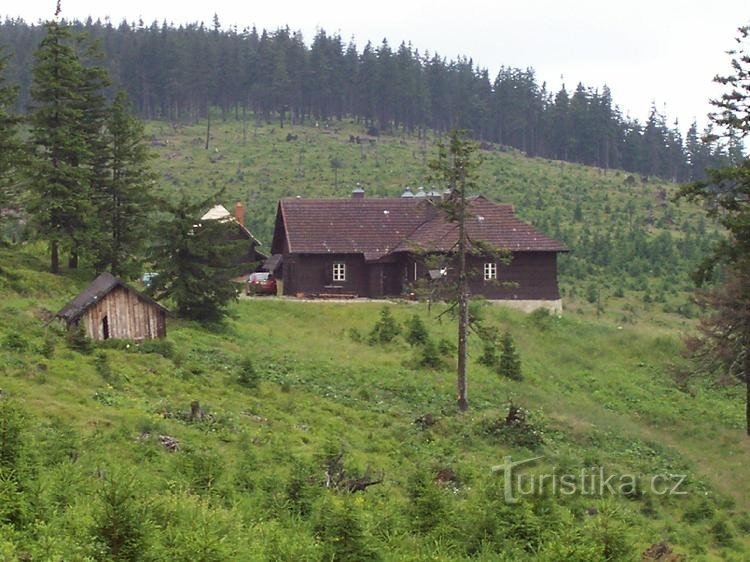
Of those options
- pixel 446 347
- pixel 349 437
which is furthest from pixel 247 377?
pixel 446 347

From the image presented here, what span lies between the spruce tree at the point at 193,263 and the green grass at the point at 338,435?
1467 mm

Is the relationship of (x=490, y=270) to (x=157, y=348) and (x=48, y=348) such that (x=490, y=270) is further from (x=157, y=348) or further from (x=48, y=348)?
(x=48, y=348)

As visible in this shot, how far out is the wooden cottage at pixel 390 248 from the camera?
48.0 metres

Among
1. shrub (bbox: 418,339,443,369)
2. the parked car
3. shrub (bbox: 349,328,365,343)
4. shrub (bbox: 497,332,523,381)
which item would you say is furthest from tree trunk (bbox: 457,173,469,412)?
the parked car

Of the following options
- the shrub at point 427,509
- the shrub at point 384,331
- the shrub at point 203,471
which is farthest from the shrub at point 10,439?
the shrub at point 384,331

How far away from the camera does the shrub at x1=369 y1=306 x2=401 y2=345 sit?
38156 millimetres

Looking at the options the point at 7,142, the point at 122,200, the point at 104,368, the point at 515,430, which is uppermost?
the point at 7,142

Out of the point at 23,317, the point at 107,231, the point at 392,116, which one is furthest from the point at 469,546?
the point at 392,116

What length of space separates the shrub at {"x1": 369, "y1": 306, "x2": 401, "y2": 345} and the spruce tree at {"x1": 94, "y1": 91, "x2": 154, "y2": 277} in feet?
37.4

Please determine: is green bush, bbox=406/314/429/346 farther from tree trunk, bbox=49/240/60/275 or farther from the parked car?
tree trunk, bbox=49/240/60/275

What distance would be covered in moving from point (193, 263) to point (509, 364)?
14087 mm

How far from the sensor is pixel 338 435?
23.9 metres

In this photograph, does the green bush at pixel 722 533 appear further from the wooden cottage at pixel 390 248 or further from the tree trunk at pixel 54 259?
the tree trunk at pixel 54 259

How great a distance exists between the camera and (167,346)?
2984cm
